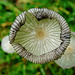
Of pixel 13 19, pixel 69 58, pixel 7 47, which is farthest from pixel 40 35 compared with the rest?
pixel 13 19

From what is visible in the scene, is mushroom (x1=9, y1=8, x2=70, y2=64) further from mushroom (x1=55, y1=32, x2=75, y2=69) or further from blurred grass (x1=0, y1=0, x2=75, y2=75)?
blurred grass (x1=0, y1=0, x2=75, y2=75)

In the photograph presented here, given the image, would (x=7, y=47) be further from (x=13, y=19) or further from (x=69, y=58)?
(x=69, y=58)

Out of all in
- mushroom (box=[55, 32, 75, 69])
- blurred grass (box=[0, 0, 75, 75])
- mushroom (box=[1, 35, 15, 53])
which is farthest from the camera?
blurred grass (box=[0, 0, 75, 75])

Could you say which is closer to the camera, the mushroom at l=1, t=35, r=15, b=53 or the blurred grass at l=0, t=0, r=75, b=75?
the mushroom at l=1, t=35, r=15, b=53

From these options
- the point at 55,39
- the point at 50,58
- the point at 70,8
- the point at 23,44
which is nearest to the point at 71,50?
the point at 55,39

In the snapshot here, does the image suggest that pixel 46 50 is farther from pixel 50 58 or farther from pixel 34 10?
pixel 34 10

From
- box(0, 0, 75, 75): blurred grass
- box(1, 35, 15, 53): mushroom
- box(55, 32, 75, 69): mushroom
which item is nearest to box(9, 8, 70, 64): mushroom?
box(55, 32, 75, 69): mushroom
